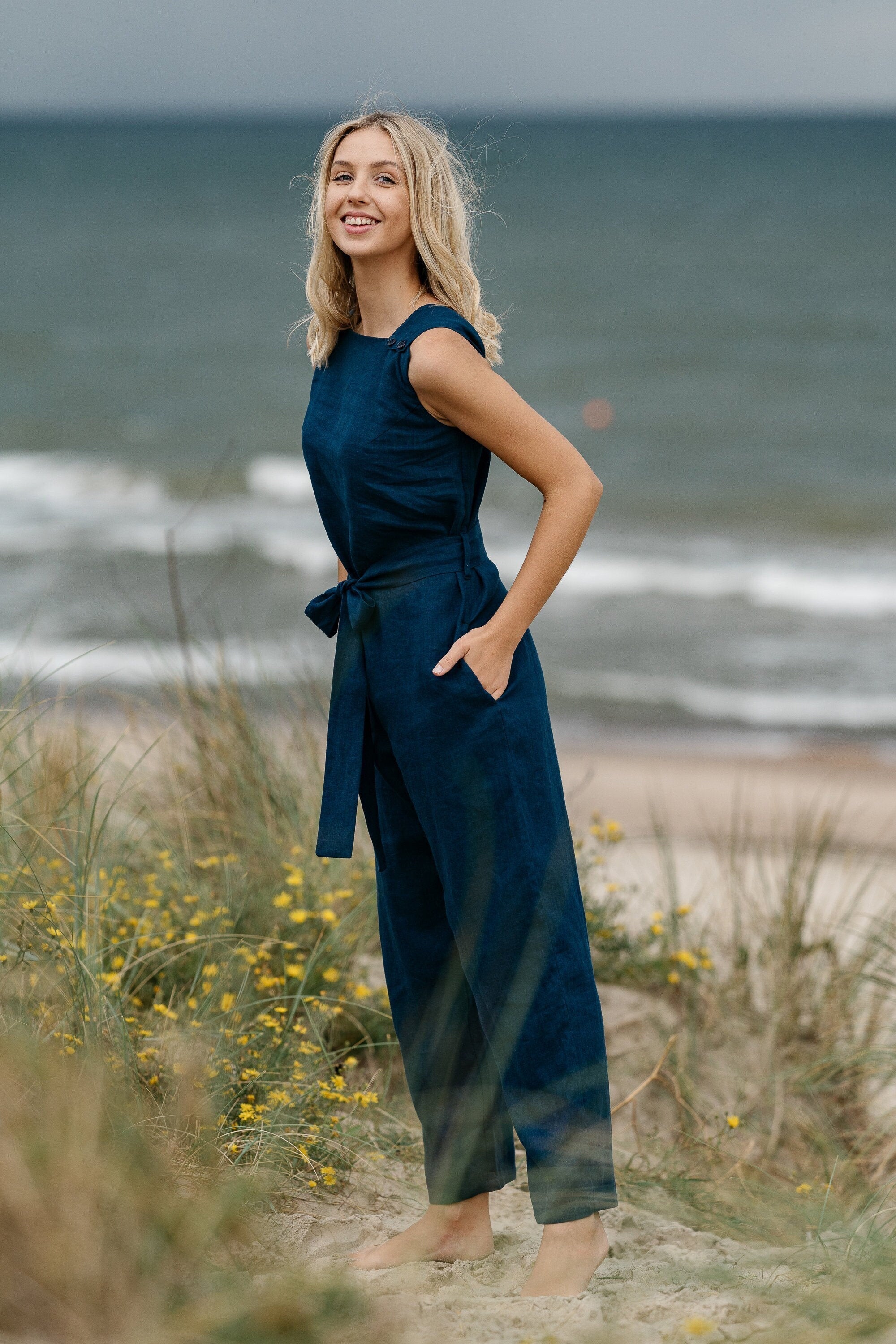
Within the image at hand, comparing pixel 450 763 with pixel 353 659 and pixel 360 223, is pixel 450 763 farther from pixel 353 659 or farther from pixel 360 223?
pixel 360 223

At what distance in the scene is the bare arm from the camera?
1991mm

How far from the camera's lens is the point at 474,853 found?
208 cm

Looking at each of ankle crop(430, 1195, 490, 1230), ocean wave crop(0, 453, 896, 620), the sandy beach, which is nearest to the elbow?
the sandy beach

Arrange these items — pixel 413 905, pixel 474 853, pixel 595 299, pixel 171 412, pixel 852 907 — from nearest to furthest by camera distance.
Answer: pixel 474 853, pixel 413 905, pixel 852 907, pixel 171 412, pixel 595 299

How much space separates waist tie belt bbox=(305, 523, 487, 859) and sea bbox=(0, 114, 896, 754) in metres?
0.49

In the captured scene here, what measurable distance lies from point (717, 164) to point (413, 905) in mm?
67540

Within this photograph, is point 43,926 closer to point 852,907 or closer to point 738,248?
point 852,907

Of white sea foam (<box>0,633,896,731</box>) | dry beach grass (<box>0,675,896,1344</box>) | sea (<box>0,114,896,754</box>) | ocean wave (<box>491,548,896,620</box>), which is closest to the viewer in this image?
dry beach grass (<box>0,675,896,1344</box>)

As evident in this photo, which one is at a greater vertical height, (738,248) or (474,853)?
(738,248)

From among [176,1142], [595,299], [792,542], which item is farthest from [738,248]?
[176,1142]

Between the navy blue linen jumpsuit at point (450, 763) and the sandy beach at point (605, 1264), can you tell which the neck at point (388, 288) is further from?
the sandy beach at point (605, 1264)

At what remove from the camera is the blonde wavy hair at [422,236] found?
2076mm

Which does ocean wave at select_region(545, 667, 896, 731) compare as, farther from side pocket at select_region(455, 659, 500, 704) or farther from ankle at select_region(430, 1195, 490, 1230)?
side pocket at select_region(455, 659, 500, 704)

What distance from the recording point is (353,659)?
2.14 metres
